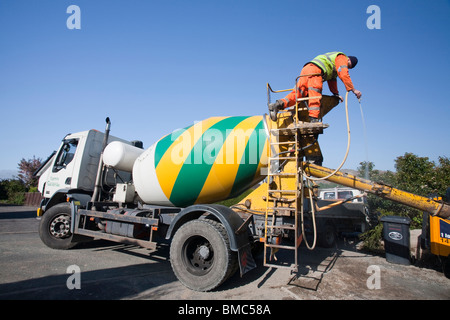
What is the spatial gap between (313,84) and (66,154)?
22.0 feet

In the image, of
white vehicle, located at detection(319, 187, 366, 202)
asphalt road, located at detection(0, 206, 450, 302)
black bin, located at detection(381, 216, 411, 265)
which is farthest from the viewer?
white vehicle, located at detection(319, 187, 366, 202)

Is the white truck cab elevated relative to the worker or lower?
lower

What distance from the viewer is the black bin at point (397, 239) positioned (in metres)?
6.05

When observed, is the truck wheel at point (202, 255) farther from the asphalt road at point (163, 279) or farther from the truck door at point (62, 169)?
the truck door at point (62, 169)

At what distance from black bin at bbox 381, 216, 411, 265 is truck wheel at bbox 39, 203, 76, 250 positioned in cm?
818

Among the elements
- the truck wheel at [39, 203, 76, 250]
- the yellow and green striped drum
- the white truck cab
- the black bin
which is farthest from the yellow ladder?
the truck wheel at [39, 203, 76, 250]

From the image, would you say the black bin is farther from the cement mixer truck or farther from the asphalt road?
the cement mixer truck

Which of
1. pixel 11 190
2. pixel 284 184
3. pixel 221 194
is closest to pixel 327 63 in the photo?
pixel 284 184

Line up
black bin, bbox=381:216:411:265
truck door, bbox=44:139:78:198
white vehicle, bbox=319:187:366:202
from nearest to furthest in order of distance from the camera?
black bin, bbox=381:216:411:265, truck door, bbox=44:139:78:198, white vehicle, bbox=319:187:366:202

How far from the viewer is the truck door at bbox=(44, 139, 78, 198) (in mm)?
6703
